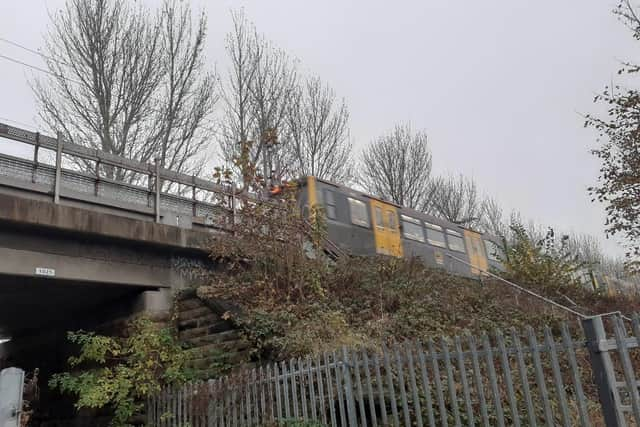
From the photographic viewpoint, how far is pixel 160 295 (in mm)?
10164

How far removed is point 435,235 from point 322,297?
12969 mm

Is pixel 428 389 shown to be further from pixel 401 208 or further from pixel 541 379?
pixel 401 208

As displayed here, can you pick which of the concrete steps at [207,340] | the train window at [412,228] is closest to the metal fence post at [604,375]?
the concrete steps at [207,340]

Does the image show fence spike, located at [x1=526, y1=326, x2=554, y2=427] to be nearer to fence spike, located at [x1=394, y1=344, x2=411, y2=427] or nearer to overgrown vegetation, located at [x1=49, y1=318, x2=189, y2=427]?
fence spike, located at [x1=394, y1=344, x2=411, y2=427]

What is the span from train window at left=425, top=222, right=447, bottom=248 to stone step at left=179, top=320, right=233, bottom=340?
13.5m

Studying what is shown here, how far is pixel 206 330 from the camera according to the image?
9.12 meters

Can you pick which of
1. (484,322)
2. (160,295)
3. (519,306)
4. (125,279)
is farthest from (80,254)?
(519,306)

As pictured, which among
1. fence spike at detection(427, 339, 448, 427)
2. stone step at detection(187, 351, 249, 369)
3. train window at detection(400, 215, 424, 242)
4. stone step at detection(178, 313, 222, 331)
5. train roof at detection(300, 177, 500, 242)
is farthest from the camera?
train window at detection(400, 215, 424, 242)

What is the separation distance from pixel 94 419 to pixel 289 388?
5.42 meters

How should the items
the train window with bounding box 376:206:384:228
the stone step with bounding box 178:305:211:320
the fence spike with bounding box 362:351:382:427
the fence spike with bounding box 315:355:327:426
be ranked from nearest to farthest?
the fence spike with bounding box 362:351:382:427
the fence spike with bounding box 315:355:327:426
the stone step with bounding box 178:305:211:320
the train window with bounding box 376:206:384:228

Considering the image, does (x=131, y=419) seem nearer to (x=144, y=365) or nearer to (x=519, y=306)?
(x=144, y=365)

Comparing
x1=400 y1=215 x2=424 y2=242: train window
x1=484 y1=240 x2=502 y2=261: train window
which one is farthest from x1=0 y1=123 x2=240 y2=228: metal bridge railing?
x1=484 y1=240 x2=502 y2=261: train window

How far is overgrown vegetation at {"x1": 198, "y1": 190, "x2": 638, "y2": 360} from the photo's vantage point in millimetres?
8047

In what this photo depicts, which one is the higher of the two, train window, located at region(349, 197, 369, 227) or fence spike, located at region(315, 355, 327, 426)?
train window, located at region(349, 197, 369, 227)
